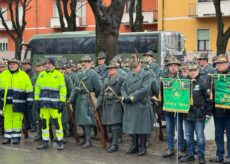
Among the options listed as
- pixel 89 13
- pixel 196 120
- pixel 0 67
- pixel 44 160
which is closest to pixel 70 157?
pixel 44 160

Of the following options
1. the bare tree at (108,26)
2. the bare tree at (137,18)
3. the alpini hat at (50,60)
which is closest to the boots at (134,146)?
the alpini hat at (50,60)

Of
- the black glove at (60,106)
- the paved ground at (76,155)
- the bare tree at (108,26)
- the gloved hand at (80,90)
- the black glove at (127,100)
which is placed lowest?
the paved ground at (76,155)

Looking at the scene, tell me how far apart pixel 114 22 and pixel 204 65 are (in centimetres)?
445

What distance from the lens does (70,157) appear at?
10828mm

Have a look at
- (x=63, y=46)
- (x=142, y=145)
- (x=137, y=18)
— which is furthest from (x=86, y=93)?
(x=63, y=46)

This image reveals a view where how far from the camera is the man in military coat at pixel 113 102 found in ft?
37.1

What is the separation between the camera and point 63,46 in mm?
33594

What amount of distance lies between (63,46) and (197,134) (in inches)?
962

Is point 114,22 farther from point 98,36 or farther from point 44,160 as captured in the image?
point 44,160

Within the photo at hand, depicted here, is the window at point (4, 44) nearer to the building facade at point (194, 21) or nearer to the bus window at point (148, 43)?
the building facade at point (194, 21)

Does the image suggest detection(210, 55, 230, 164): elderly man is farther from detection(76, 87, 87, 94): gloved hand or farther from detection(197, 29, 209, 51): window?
detection(197, 29, 209, 51): window

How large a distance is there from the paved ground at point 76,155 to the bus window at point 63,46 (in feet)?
69.3

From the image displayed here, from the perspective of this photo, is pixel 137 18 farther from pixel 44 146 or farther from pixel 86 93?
pixel 44 146

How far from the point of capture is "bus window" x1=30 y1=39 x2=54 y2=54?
34125mm
